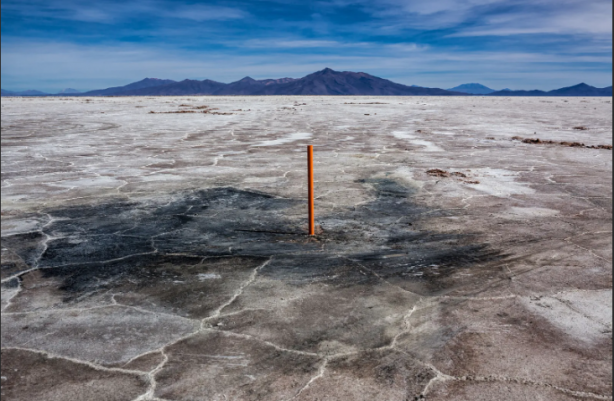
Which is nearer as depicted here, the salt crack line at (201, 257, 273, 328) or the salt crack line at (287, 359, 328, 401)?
the salt crack line at (287, 359, 328, 401)

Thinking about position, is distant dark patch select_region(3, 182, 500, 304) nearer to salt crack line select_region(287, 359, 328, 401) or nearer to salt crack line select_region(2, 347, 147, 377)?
salt crack line select_region(2, 347, 147, 377)

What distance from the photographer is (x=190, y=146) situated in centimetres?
1077

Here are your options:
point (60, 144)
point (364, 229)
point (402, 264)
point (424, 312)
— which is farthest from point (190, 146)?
point (424, 312)

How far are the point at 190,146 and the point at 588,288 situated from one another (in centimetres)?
889

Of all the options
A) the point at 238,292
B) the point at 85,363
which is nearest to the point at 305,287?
the point at 238,292

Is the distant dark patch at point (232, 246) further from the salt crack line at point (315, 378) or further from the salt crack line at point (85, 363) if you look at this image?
the salt crack line at point (315, 378)

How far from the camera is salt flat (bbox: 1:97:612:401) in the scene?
2371 mm

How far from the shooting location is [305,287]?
3.40 meters

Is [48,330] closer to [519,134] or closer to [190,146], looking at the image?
[190,146]

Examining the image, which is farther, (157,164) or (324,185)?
(157,164)

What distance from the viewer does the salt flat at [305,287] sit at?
2.37 m

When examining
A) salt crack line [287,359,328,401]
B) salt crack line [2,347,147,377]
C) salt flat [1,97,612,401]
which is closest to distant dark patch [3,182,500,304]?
salt flat [1,97,612,401]

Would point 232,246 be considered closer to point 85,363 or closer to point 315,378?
point 85,363

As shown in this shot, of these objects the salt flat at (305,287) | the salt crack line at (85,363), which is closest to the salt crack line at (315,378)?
the salt flat at (305,287)
